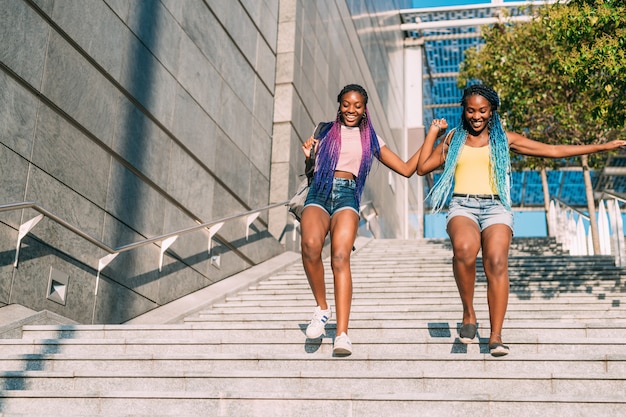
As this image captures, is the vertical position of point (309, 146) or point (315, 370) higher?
point (309, 146)

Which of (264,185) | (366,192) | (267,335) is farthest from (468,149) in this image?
(366,192)

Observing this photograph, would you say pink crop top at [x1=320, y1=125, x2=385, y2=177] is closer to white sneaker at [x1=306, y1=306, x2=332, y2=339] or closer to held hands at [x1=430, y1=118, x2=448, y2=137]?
held hands at [x1=430, y1=118, x2=448, y2=137]

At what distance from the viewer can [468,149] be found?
513cm

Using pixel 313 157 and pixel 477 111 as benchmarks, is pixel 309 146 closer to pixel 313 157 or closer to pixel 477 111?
pixel 313 157

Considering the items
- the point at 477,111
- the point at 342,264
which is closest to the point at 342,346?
the point at 342,264

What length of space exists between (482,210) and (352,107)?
1.17 m

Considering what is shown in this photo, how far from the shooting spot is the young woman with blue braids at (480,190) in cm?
484

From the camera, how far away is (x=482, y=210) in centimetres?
499

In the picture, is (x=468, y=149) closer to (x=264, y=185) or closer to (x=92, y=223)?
(x=92, y=223)

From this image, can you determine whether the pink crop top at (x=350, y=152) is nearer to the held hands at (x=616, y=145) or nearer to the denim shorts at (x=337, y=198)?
the denim shorts at (x=337, y=198)

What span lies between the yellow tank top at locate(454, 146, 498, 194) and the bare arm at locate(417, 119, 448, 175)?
17 centimetres

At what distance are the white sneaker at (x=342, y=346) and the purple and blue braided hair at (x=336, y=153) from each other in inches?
39.9

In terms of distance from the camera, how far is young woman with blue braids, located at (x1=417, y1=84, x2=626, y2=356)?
4.84 metres

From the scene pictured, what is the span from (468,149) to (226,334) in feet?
8.25
